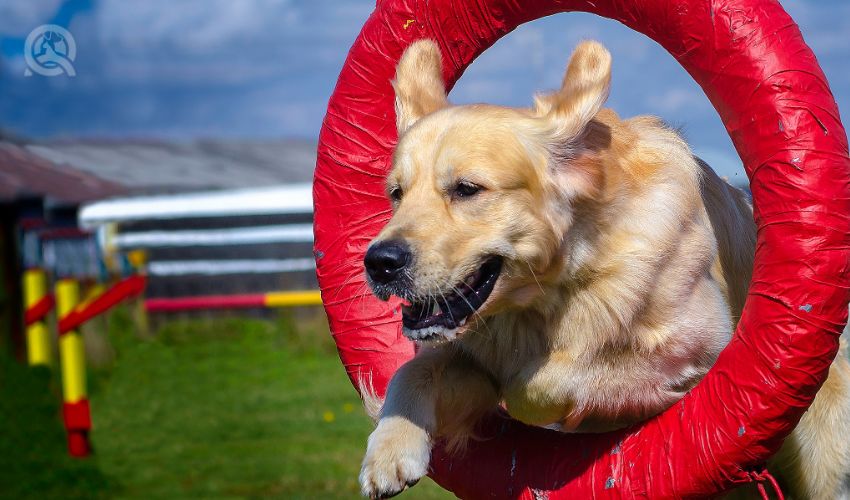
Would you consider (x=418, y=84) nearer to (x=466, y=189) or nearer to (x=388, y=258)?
→ (x=466, y=189)

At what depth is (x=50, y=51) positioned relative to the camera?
5.37 metres

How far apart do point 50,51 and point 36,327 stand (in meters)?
4.77

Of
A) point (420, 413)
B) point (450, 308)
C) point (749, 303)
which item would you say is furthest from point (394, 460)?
point (749, 303)

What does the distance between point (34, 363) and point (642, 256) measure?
301 inches

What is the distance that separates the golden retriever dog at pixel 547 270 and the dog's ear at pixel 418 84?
0.15 metres

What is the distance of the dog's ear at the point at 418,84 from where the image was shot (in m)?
3.81

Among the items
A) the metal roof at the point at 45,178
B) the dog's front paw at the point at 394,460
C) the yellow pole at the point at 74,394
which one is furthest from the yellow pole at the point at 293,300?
the dog's front paw at the point at 394,460

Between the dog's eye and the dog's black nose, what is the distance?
0.92 ft

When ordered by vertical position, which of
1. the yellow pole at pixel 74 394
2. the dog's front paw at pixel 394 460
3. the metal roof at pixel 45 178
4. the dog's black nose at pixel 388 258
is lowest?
the yellow pole at pixel 74 394

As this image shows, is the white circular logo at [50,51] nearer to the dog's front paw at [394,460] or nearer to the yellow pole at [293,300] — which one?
the dog's front paw at [394,460]

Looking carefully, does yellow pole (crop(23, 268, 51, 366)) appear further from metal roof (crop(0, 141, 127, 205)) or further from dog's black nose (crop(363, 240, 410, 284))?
dog's black nose (crop(363, 240, 410, 284))

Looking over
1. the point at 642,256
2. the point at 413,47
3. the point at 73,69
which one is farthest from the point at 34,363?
the point at 642,256

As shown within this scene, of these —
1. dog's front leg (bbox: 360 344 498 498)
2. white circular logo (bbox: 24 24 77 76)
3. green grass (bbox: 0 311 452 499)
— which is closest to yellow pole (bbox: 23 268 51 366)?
green grass (bbox: 0 311 452 499)

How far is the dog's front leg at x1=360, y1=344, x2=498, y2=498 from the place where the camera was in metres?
3.13
